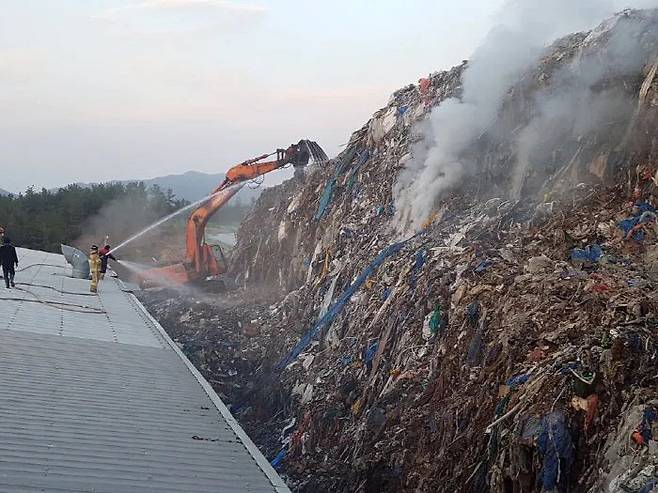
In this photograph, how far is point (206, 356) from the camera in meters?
12.2

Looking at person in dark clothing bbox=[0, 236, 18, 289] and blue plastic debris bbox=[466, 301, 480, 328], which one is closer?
blue plastic debris bbox=[466, 301, 480, 328]

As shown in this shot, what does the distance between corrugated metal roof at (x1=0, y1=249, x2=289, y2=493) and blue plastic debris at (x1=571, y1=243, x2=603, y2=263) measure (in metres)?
3.84

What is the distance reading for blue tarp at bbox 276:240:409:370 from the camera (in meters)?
10.1

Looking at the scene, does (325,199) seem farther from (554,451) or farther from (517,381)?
(554,451)

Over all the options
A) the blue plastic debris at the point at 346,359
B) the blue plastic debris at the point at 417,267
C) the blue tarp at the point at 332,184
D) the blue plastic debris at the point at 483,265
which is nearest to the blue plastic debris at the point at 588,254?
the blue plastic debris at the point at 483,265

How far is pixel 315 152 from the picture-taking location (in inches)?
692

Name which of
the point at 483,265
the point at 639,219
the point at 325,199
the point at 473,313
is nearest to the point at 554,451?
the point at 473,313

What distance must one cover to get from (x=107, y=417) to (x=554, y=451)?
4.21 m

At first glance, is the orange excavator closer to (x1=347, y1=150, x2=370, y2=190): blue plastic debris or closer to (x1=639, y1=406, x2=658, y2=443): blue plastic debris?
(x1=347, y1=150, x2=370, y2=190): blue plastic debris

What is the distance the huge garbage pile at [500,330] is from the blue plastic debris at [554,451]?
0.01 metres

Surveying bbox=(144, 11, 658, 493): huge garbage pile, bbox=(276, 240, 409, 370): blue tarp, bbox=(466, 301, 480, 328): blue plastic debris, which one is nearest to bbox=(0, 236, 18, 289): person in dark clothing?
bbox=(144, 11, 658, 493): huge garbage pile

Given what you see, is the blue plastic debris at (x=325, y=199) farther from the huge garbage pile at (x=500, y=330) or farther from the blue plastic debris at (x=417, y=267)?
the blue plastic debris at (x=417, y=267)

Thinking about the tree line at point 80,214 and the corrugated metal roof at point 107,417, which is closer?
the corrugated metal roof at point 107,417

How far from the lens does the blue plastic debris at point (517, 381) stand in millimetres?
5426
